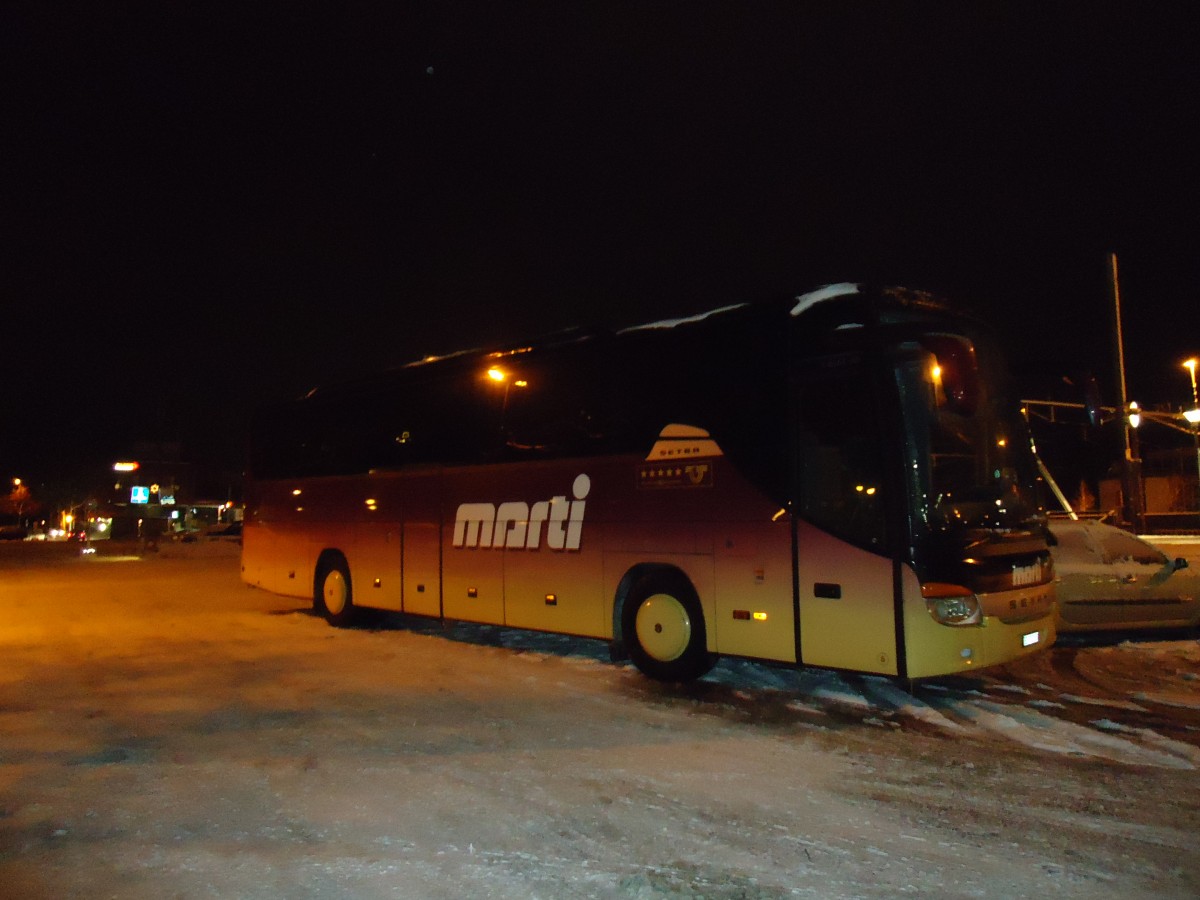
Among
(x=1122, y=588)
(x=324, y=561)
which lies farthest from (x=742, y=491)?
(x=324, y=561)

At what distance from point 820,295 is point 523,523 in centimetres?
443

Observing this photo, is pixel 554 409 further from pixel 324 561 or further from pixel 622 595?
pixel 324 561

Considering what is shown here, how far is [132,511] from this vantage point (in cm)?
→ 6600

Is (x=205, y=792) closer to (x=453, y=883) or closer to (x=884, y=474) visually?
(x=453, y=883)

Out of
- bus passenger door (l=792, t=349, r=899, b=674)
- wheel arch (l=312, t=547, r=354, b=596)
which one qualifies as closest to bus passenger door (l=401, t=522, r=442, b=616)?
wheel arch (l=312, t=547, r=354, b=596)

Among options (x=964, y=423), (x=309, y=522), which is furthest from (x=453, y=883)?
(x=309, y=522)

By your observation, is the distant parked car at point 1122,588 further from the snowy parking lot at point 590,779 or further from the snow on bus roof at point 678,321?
the snow on bus roof at point 678,321

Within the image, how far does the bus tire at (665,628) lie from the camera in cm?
836

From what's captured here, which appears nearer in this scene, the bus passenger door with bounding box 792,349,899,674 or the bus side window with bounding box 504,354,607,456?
the bus passenger door with bounding box 792,349,899,674

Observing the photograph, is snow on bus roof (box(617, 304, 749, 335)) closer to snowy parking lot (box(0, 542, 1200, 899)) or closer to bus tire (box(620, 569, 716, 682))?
bus tire (box(620, 569, 716, 682))

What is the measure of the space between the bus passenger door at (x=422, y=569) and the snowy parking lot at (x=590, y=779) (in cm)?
160

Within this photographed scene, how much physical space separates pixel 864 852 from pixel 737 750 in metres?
1.93

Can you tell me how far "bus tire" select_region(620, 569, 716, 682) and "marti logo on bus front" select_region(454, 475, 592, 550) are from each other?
1.05 m

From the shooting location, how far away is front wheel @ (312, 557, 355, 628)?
13.1 m
